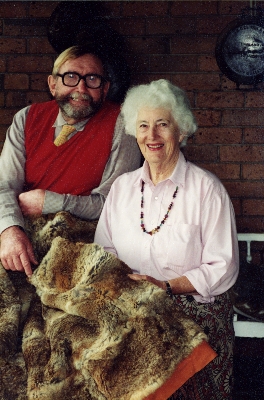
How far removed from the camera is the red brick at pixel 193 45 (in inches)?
106

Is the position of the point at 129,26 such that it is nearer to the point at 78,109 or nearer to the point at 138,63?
the point at 138,63

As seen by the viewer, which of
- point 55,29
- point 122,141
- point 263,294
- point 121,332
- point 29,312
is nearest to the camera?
point 121,332

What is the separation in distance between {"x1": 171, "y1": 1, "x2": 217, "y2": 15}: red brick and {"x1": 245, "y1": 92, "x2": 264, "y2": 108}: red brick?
18.6 inches

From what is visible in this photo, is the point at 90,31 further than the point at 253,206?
No

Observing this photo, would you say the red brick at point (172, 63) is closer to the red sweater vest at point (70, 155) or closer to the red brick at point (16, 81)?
the red sweater vest at point (70, 155)

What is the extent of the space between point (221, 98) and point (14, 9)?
120cm

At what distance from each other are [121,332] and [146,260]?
1.29 feet

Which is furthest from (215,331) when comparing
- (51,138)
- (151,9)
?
(151,9)

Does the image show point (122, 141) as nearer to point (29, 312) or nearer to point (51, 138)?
point (51, 138)

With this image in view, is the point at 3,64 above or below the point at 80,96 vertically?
above

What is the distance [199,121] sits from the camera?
8.92ft

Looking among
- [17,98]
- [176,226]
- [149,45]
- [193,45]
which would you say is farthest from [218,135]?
[17,98]

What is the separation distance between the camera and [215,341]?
183 cm

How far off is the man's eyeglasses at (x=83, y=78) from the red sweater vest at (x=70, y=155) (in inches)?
4.3
